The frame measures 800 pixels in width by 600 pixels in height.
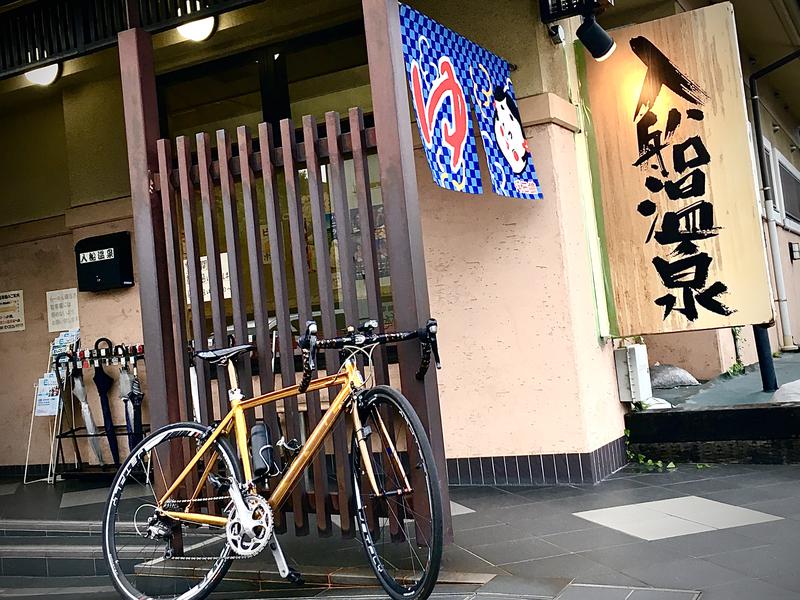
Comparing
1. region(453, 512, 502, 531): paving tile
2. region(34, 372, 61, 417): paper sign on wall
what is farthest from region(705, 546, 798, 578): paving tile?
region(34, 372, 61, 417): paper sign on wall

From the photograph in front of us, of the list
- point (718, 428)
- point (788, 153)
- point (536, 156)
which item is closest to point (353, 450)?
point (536, 156)

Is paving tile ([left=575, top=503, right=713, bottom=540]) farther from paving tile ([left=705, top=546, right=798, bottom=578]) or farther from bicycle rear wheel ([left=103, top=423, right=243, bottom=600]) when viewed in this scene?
bicycle rear wheel ([left=103, top=423, right=243, bottom=600])

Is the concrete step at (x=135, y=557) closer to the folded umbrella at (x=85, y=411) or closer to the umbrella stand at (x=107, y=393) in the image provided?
the umbrella stand at (x=107, y=393)

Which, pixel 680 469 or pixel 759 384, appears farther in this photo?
pixel 759 384

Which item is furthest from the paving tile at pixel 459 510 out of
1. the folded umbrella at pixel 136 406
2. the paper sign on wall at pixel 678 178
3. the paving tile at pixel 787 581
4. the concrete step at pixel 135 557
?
the folded umbrella at pixel 136 406

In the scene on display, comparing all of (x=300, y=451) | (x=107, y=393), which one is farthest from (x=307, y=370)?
(x=107, y=393)

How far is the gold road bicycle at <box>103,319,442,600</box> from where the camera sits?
3.72m

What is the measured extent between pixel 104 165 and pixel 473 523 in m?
4.98

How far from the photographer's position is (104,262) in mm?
7773

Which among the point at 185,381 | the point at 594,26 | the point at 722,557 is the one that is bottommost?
the point at 722,557

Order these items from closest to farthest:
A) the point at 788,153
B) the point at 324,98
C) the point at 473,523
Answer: the point at 473,523, the point at 324,98, the point at 788,153

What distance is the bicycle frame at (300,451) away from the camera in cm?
382

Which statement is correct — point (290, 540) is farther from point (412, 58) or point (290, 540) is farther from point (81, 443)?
point (81, 443)

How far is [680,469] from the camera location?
234 inches
